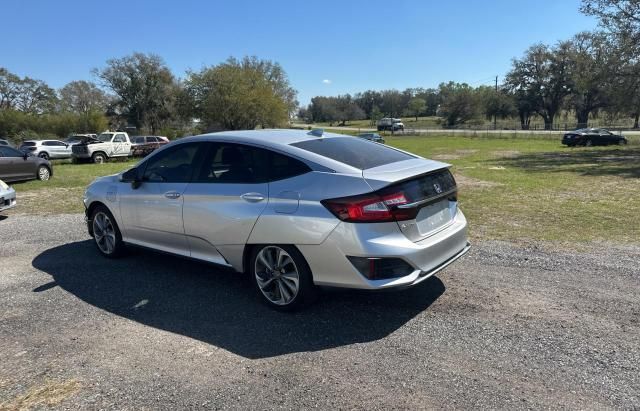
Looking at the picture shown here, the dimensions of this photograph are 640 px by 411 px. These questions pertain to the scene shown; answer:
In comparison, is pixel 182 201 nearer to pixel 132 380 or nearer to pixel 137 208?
pixel 137 208

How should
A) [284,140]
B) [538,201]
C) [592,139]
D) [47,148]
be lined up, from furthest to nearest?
[592,139], [47,148], [538,201], [284,140]

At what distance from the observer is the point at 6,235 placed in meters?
7.64

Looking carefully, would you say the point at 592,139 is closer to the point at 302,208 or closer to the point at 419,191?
the point at 419,191

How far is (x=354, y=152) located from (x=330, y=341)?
70.7 inches

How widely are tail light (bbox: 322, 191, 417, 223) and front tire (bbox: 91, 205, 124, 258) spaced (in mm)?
3461

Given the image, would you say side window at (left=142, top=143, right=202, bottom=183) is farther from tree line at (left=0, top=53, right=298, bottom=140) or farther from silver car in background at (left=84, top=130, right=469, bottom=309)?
tree line at (left=0, top=53, right=298, bottom=140)

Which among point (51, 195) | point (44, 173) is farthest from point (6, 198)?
point (44, 173)

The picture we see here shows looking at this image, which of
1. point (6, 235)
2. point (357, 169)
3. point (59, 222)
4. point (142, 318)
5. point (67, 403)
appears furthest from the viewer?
point (59, 222)

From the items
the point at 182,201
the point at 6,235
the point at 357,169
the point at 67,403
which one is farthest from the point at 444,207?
the point at 6,235

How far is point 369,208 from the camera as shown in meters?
3.56

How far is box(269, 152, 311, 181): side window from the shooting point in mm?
3990

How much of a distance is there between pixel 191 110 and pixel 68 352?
5893 centimetres

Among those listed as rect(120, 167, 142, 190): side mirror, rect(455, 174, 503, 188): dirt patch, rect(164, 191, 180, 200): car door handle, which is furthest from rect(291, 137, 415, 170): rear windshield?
rect(455, 174, 503, 188): dirt patch

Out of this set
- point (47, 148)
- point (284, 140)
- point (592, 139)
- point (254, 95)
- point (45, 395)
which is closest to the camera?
point (45, 395)
